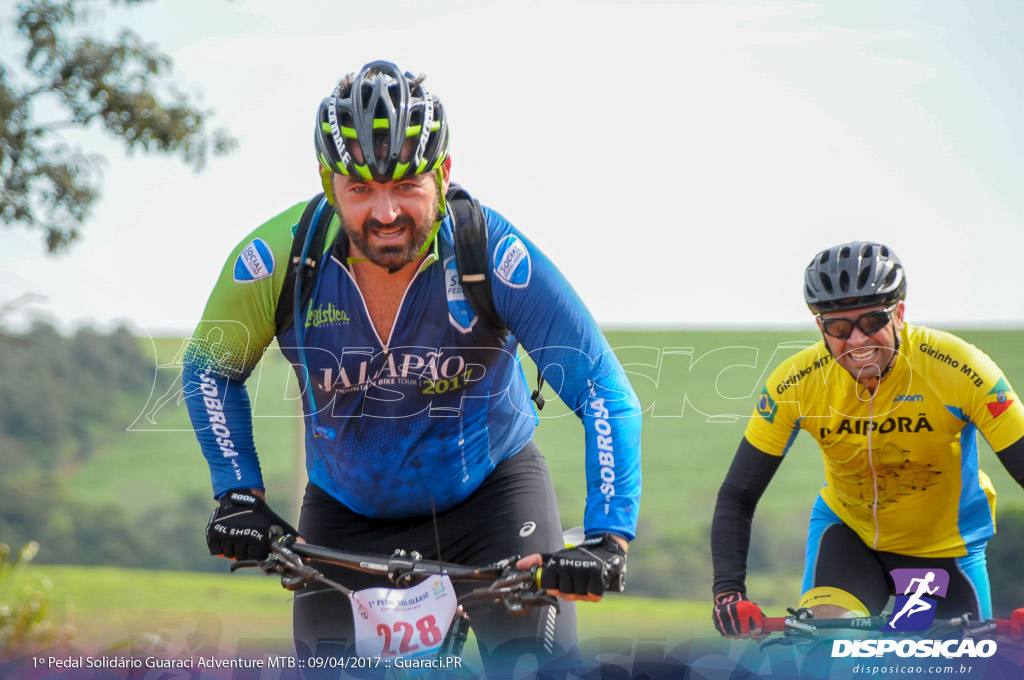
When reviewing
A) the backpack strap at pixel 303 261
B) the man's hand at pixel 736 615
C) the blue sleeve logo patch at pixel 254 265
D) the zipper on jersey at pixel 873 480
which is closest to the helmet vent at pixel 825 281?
the zipper on jersey at pixel 873 480

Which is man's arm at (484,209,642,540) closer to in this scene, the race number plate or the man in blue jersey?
the man in blue jersey

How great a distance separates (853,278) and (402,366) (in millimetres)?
2078

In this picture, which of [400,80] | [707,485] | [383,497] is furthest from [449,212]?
[707,485]

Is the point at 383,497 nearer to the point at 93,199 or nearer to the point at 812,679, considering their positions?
the point at 812,679

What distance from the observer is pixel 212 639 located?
3.05m

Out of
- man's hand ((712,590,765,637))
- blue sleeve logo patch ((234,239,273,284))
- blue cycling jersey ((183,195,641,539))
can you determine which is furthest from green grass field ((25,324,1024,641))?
blue sleeve logo patch ((234,239,273,284))

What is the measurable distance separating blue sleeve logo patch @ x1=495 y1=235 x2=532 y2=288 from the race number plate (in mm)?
1022

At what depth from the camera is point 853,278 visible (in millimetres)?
4289

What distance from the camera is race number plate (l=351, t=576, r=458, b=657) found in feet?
9.78

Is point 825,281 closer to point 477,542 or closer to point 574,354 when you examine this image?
point 574,354

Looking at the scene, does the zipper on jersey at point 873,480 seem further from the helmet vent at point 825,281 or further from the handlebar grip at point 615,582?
the handlebar grip at point 615,582

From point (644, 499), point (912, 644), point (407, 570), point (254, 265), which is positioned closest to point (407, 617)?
point (407, 570)

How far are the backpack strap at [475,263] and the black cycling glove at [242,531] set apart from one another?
981 millimetres

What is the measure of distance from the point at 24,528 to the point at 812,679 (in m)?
18.2
